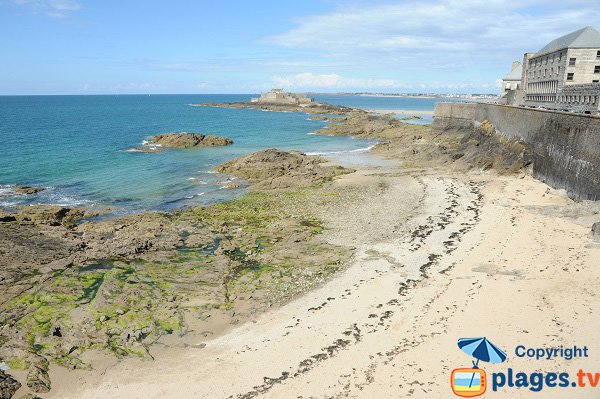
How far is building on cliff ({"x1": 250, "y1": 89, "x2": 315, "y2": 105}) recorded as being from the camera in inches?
5428

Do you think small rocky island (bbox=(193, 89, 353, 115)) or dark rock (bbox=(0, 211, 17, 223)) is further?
small rocky island (bbox=(193, 89, 353, 115))

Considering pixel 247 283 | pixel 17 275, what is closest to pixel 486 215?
pixel 247 283

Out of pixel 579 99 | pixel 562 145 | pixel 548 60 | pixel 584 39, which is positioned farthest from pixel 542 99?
pixel 562 145

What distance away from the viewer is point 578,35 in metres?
43.9

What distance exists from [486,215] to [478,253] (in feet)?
17.1

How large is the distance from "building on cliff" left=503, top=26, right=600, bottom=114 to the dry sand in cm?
2130

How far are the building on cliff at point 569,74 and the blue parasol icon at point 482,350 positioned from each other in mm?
28958

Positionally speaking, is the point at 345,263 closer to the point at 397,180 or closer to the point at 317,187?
the point at 317,187

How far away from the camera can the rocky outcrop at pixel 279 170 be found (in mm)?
27938

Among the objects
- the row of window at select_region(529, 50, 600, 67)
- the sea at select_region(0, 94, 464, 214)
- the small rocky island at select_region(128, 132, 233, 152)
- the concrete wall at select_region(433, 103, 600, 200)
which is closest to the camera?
the concrete wall at select_region(433, 103, 600, 200)

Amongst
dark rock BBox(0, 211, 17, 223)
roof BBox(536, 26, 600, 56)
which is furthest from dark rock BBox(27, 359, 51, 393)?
roof BBox(536, 26, 600, 56)

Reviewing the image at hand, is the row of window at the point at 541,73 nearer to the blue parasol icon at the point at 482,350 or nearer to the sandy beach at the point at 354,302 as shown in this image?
the sandy beach at the point at 354,302

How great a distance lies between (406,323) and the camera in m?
11.0

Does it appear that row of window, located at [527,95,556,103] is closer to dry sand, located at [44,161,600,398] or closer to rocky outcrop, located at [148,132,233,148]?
dry sand, located at [44,161,600,398]
